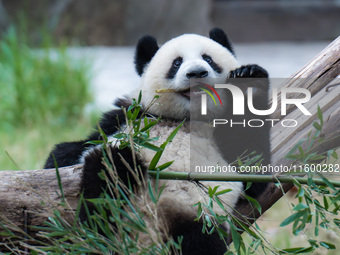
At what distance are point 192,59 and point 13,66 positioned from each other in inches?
137

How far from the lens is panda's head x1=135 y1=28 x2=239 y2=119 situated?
2591 mm

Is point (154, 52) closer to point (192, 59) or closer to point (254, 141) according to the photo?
point (192, 59)

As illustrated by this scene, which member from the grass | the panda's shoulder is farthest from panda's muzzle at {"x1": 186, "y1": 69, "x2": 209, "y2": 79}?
the grass

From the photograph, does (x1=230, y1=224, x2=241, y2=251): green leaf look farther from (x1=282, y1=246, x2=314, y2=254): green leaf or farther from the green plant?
the green plant

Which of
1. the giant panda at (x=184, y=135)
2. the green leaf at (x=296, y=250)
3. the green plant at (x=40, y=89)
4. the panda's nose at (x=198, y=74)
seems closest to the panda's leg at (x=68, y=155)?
the giant panda at (x=184, y=135)

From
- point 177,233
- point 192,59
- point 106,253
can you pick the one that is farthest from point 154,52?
point 106,253

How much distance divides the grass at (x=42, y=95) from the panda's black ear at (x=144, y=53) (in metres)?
2.28

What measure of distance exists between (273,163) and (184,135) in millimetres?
434

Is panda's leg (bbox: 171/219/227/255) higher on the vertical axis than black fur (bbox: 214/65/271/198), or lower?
lower

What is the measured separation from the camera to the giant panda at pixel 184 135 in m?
2.21

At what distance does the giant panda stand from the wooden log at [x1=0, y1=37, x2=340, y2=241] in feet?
0.24

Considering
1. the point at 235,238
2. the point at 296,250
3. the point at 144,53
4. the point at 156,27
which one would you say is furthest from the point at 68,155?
the point at 156,27

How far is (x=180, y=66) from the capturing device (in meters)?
2.70

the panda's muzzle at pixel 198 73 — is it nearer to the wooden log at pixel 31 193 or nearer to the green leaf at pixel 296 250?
the wooden log at pixel 31 193
